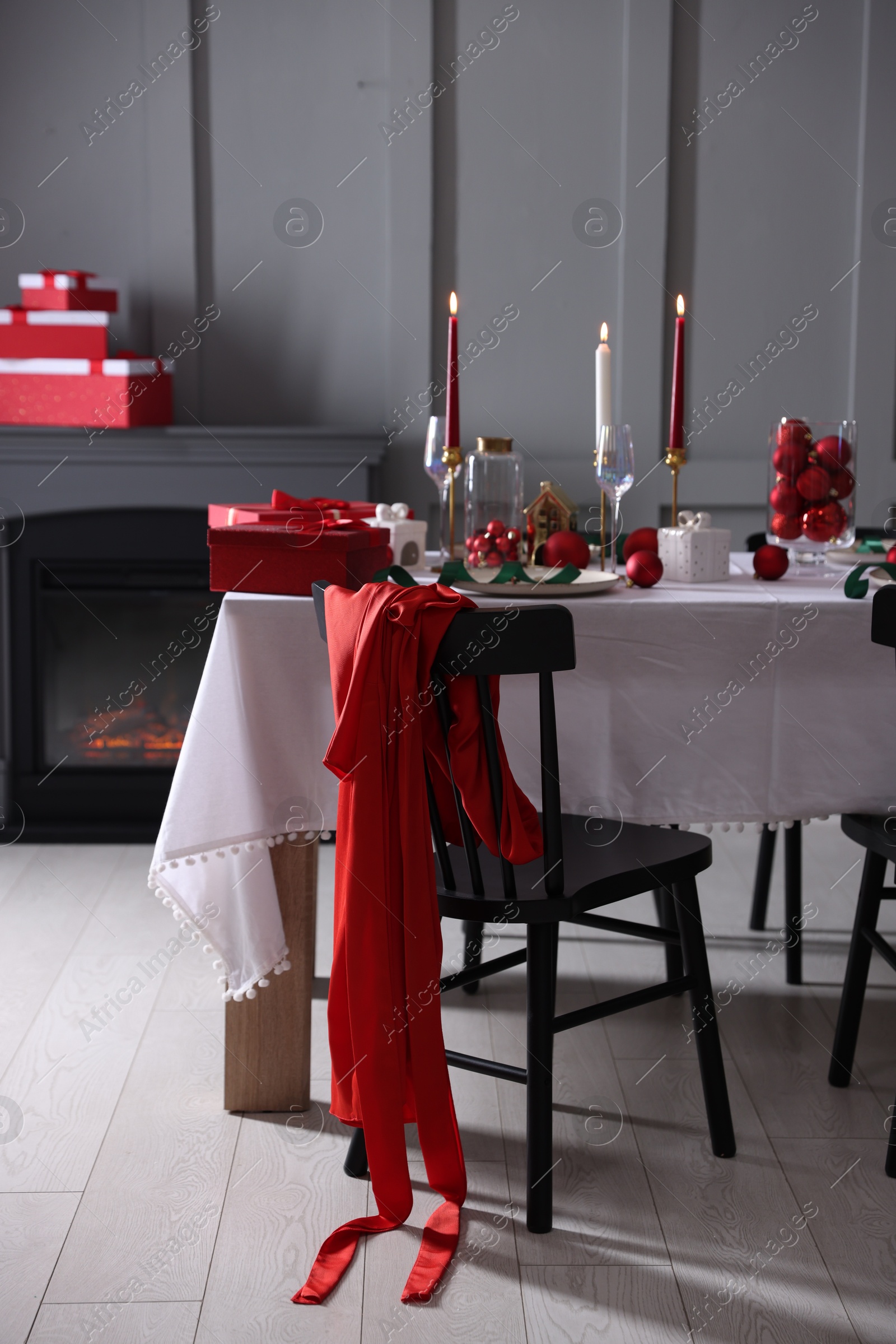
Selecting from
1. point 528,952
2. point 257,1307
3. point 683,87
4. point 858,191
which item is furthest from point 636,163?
point 257,1307

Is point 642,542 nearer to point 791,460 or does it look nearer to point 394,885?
point 791,460

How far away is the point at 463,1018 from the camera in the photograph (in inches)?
83.7

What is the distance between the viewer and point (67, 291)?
9.70ft

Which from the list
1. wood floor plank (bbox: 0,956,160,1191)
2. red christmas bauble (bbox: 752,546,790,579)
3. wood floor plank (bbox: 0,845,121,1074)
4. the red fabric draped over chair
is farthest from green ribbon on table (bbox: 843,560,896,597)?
wood floor plank (bbox: 0,845,121,1074)

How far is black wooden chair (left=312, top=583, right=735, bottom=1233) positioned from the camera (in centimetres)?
138

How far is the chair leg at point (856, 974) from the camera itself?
181 centimetres

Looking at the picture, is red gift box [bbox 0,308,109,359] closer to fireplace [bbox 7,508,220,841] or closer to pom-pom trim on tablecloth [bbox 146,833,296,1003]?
fireplace [bbox 7,508,220,841]

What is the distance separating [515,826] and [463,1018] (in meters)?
0.79

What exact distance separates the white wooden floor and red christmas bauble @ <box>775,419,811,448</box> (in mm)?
1023

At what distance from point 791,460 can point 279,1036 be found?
3.98 feet

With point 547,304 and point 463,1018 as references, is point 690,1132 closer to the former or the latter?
point 463,1018

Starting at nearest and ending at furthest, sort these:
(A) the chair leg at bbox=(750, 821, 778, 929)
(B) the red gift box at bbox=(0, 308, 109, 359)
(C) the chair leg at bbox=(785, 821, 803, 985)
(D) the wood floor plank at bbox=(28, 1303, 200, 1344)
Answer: (D) the wood floor plank at bbox=(28, 1303, 200, 1344) → (C) the chair leg at bbox=(785, 821, 803, 985) → (A) the chair leg at bbox=(750, 821, 778, 929) → (B) the red gift box at bbox=(0, 308, 109, 359)

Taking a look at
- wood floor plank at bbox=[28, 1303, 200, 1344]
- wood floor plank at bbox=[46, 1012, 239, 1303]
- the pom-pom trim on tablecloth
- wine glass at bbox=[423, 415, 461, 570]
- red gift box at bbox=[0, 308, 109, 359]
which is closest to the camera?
wood floor plank at bbox=[28, 1303, 200, 1344]

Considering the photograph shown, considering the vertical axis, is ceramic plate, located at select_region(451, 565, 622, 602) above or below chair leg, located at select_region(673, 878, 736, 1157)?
above
